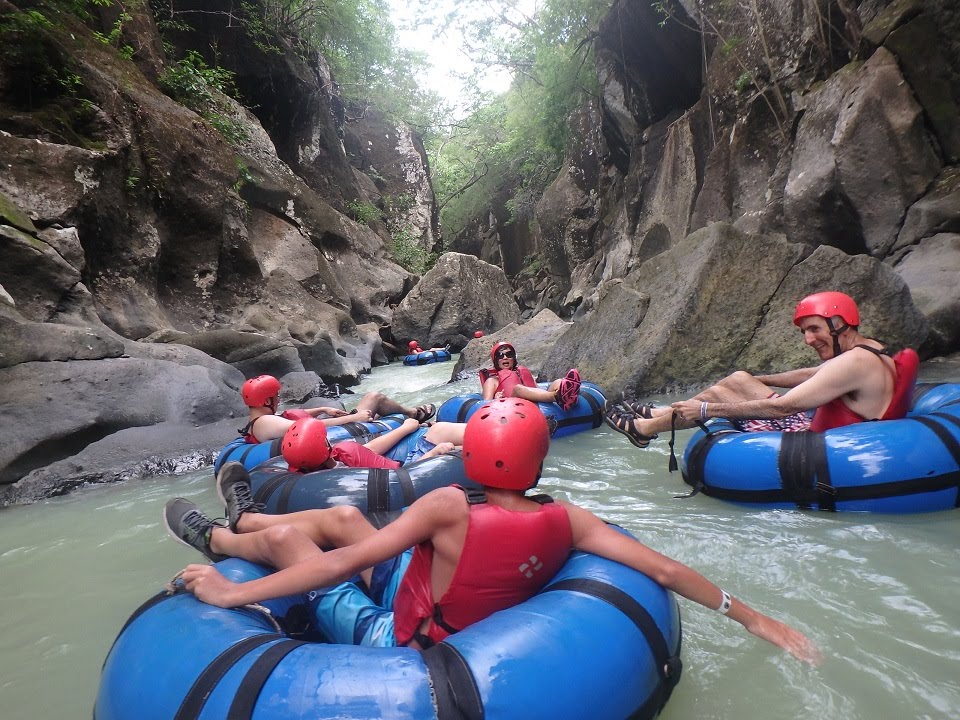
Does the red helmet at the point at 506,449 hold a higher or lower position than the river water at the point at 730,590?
higher

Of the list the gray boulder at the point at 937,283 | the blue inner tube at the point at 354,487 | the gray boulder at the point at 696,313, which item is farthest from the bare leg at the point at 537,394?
the gray boulder at the point at 937,283

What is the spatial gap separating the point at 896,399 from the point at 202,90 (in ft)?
43.7

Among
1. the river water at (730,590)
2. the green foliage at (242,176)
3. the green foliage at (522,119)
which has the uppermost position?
the green foliage at (522,119)

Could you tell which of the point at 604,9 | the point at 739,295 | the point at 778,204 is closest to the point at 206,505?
the point at 739,295

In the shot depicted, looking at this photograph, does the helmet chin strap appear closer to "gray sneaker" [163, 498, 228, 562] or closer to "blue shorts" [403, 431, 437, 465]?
"blue shorts" [403, 431, 437, 465]

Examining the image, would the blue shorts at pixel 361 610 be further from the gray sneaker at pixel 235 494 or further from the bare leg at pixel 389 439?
the bare leg at pixel 389 439

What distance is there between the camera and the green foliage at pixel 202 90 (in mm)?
11492

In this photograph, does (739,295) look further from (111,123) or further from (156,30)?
(156,30)

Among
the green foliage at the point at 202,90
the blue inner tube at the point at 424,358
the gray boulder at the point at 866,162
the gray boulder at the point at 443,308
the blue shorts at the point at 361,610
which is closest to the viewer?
the blue shorts at the point at 361,610

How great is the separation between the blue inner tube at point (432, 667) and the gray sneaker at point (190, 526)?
2.88 feet

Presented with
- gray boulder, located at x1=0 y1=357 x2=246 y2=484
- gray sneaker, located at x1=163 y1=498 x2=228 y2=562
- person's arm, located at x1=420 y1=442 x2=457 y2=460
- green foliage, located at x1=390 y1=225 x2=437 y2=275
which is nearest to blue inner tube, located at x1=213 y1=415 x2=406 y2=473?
person's arm, located at x1=420 y1=442 x2=457 y2=460

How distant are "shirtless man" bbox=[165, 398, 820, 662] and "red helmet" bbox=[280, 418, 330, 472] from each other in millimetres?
1442

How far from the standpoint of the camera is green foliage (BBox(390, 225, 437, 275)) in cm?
2188

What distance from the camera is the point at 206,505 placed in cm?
450
